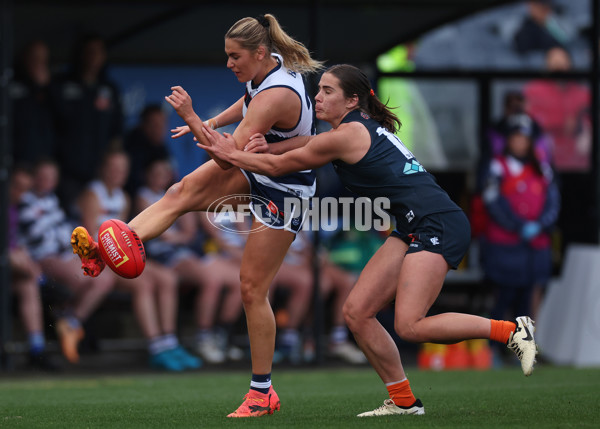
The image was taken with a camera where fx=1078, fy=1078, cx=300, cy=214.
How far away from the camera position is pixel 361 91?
5.70 metres

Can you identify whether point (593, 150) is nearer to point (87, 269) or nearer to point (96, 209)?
point (96, 209)

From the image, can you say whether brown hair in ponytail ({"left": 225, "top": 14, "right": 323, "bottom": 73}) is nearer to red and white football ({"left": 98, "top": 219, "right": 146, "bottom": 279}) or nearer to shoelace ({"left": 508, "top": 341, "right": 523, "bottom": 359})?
red and white football ({"left": 98, "top": 219, "right": 146, "bottom": 279})

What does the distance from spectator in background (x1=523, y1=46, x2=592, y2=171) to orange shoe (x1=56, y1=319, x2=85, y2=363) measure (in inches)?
217

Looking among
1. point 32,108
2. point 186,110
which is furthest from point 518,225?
point 186,110

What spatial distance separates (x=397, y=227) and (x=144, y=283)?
4566 millimetres

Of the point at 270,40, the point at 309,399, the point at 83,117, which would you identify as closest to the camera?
the point at 270,40

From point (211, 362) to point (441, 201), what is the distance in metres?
4.94

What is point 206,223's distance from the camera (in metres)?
10.6

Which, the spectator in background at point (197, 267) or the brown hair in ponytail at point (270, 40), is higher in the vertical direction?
the brown hair in ponytail at point (270, 40)

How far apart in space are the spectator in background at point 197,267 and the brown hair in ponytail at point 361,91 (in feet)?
15.4

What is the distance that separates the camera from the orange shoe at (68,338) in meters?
9.57

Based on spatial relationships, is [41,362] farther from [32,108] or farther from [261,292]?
[261,292]

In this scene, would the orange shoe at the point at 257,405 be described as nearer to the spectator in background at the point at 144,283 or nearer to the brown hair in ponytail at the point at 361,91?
the brown hair in ponytail at the point at 361,91

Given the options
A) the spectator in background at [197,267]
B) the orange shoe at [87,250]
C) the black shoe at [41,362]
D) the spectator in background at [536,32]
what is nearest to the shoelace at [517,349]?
the orange shoe at [87,250]
